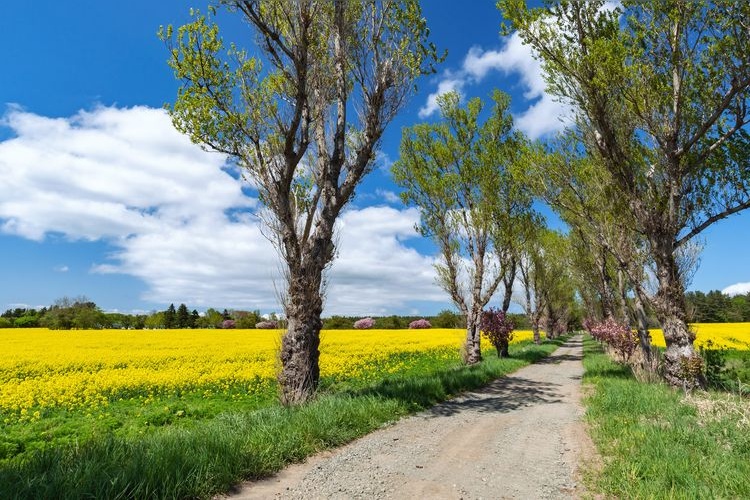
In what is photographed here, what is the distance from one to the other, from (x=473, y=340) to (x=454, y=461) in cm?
1465

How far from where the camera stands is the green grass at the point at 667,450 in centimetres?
449

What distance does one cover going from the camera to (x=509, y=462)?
232 inches

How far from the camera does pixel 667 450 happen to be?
17.8 feet

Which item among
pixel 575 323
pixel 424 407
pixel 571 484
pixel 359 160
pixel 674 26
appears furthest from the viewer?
pixel 575 323

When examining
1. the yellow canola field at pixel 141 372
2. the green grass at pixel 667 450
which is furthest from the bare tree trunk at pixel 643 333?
the yellow canola field at pixel 141 372

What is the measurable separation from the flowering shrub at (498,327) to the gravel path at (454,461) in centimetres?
1193

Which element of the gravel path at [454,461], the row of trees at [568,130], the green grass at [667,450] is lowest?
the gravel path at [454,461]

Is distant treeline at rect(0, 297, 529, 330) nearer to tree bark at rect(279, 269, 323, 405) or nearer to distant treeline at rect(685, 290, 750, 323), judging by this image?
distant treeline at rect(685, 290, 750, 323)

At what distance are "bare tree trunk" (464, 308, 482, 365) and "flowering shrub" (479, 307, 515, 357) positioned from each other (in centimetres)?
134

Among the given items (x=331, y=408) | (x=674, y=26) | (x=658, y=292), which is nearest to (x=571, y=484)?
(x=331, y=408)

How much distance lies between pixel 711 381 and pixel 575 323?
9895 centimetres

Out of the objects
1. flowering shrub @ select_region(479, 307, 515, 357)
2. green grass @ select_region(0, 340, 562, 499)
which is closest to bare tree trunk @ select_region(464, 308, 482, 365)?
flowering shrub @ select_region(479, 307, 515, 357)

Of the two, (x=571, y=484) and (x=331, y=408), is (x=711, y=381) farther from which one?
(x=331, y=408)

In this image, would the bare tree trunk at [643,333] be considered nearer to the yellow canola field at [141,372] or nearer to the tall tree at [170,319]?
the yellow canola field at [141,372]
